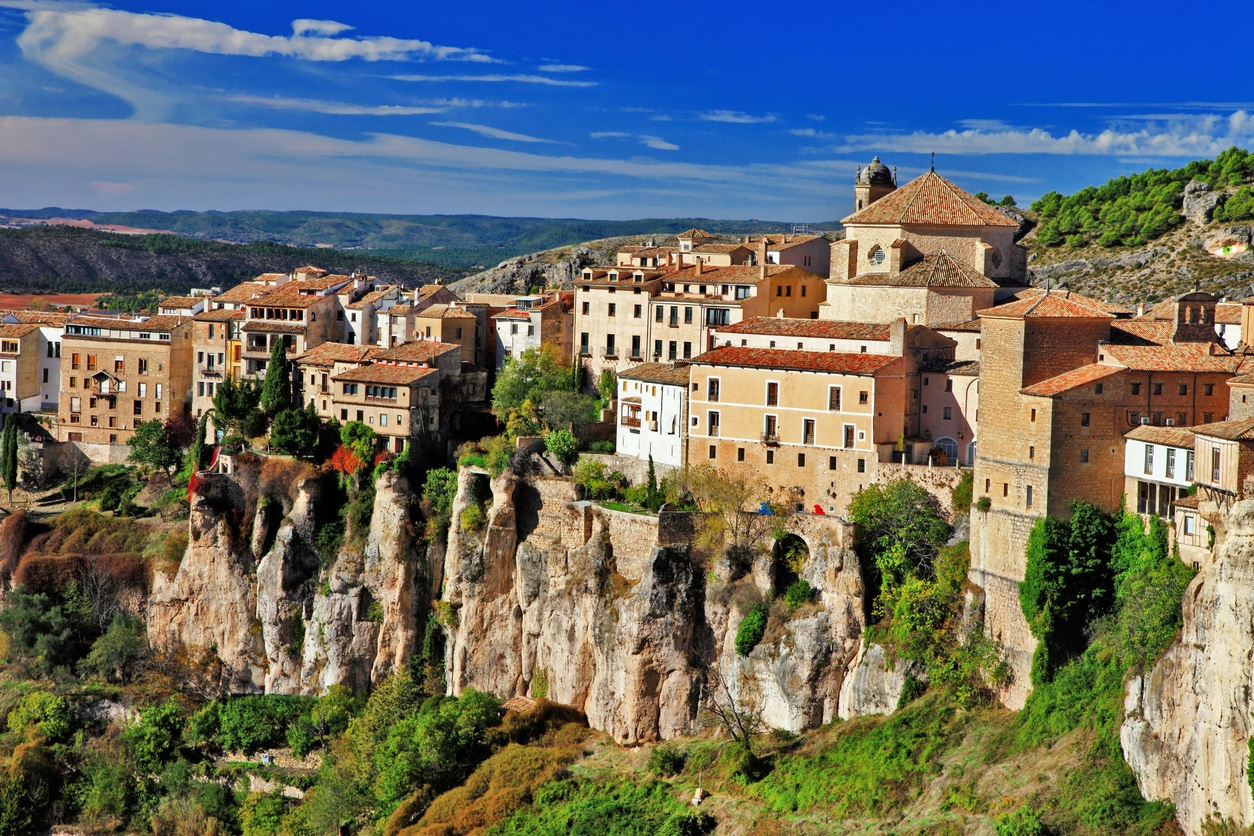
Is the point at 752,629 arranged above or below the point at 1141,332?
below

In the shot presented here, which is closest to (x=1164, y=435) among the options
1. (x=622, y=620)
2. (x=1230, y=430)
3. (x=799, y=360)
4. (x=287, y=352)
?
(x=1230, y=430)

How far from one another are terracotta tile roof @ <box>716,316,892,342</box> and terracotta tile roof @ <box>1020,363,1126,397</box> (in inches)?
402

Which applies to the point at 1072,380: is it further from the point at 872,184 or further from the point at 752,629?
the point at 872,184

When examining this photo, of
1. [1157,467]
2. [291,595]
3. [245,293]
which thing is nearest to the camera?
[1157,467]

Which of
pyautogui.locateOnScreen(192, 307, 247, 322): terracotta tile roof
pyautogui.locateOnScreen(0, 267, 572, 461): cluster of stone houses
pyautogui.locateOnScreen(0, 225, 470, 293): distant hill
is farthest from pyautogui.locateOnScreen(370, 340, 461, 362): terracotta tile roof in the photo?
pyautogui.locateOnScreen(0, 225, 470, 293): distant hill

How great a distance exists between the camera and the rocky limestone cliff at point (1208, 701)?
36.3 meters

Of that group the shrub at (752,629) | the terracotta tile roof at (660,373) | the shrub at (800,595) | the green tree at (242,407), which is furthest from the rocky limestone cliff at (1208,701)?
the green tree at (242,407)

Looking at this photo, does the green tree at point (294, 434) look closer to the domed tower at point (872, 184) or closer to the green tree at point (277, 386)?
the green tree at point (277, 386)

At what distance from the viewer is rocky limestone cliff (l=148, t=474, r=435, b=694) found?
6034 centimetres

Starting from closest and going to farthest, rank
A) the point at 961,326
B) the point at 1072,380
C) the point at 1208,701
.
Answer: the point at 1208,701
the point at 1072,380
the point at 961,326

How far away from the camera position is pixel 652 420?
57750 millimetres

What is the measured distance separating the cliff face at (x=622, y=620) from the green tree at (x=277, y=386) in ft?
38.9

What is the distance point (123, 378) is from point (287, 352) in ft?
32.4

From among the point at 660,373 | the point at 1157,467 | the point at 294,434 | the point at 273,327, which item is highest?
the point at 273,327
